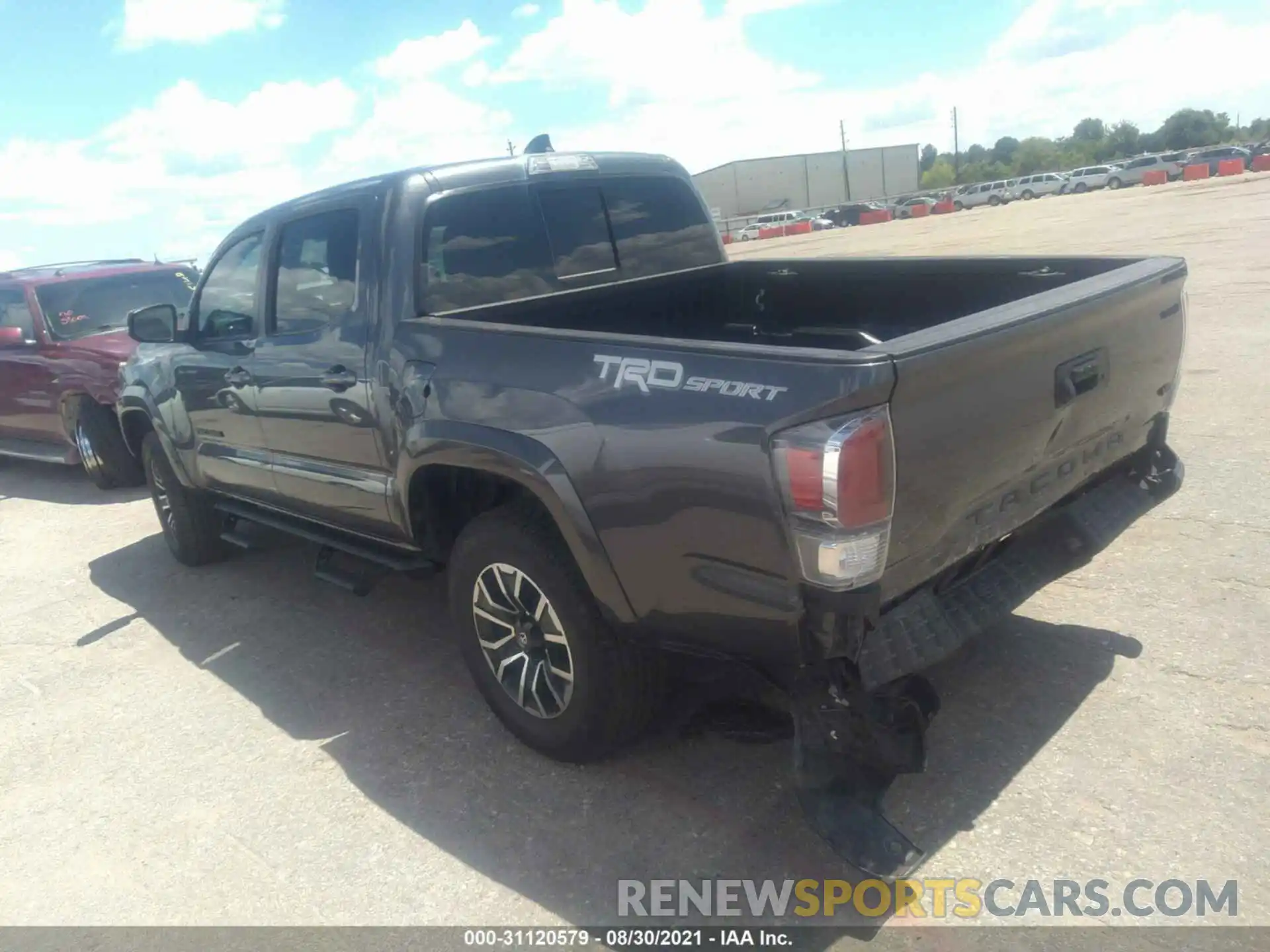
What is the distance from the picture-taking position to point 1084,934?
2438mm

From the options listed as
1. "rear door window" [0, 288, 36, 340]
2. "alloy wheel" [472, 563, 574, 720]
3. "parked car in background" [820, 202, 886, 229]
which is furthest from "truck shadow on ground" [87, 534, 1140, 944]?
"parked car in background" [820, 202, 886, 229]

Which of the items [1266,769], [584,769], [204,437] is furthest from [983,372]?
[204,437]

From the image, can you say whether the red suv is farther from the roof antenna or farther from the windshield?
the roof antenna

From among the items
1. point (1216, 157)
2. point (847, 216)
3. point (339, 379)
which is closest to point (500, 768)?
point (339, 379)

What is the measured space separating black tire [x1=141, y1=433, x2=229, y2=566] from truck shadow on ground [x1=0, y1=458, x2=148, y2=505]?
2.43m

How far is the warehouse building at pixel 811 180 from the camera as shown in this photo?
90875mm

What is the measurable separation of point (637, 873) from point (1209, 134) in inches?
4522

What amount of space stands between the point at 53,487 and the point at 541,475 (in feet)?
26.1

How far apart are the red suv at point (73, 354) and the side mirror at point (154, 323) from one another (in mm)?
3113

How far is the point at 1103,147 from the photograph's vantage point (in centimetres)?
10731

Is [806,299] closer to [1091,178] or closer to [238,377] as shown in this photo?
[238,377]

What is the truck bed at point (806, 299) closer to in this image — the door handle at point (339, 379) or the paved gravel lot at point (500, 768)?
the door handle at point (339, 379)

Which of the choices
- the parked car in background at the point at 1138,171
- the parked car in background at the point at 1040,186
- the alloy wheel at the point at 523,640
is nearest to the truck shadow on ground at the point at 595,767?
the alloy wheel at the point at 523,640

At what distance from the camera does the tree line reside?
321 feet
